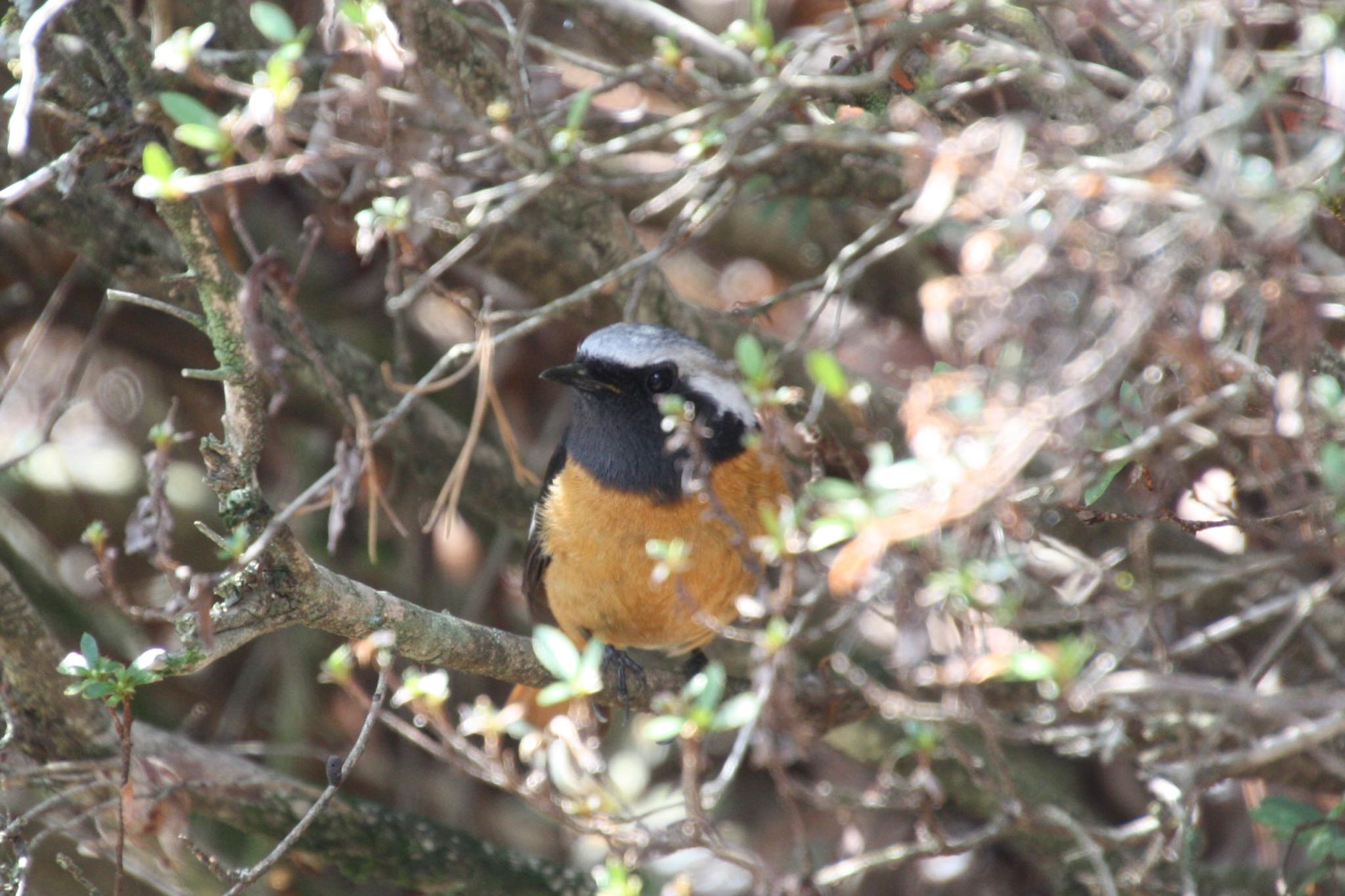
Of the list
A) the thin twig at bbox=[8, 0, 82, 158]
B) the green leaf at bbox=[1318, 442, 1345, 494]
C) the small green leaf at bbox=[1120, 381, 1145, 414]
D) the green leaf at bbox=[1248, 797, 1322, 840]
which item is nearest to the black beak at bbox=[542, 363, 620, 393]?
the thin twig at bbox=[8, 0, 82, 158]

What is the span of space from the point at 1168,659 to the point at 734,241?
3493mm

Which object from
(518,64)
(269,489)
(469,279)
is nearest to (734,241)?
(469,279)

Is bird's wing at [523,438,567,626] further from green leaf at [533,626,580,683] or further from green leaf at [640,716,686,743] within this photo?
green leaf at [640,716,686,743]

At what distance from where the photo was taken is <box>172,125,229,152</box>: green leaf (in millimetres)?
2320

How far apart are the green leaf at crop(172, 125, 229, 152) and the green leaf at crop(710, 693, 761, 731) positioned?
1.35 m

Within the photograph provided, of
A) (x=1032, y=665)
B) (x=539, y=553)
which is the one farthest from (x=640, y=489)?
(x=1032, y=665)

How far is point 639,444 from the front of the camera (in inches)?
161

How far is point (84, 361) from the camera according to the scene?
16.1 feet

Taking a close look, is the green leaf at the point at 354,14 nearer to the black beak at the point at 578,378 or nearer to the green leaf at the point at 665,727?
the green leaf at the point at 665,727

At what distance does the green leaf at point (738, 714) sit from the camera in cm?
210

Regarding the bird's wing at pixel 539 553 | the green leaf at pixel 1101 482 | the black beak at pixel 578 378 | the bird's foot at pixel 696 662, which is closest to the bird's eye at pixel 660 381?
the black beak at pixel 578 378

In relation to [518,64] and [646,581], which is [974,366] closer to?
[518,64]

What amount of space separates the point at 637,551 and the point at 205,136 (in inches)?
81.0

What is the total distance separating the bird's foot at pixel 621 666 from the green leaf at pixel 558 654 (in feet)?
5.72
